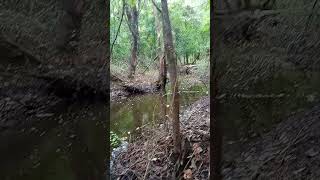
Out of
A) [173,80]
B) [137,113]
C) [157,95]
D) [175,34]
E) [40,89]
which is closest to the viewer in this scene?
[40,89]

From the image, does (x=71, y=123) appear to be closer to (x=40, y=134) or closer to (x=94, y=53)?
(x=40, y=134)

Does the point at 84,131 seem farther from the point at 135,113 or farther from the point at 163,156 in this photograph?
the point at 135,113

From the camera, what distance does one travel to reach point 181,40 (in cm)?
2248

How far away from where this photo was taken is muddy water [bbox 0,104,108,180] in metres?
1.11

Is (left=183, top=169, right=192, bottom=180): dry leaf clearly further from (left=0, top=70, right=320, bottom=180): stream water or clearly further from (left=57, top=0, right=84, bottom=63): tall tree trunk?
(left=57, top=0, right=84, bottom=63): tall tree trunk

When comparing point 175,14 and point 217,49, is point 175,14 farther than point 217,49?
Yes

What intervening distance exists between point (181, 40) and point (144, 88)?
849 centimetres

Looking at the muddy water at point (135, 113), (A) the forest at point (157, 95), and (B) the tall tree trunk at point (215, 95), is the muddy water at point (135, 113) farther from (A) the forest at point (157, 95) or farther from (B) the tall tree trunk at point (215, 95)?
(B) the tall tree trunk at point (215, 95)

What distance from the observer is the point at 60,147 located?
118 centimetres

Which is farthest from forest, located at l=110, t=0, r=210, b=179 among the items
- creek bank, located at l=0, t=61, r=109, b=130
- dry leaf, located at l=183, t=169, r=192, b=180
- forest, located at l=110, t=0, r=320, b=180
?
forest, located at l=110, t=0, r=320, b=180

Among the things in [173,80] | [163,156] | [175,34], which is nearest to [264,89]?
[163,156]

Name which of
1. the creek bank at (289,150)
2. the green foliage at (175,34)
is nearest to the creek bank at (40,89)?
the creek bank at (289,150)

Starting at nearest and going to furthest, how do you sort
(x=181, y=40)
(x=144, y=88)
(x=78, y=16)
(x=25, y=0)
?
(x=25, y=0) < (x=78, y=16) < (x=144, y=88) < (x=181, y=40)

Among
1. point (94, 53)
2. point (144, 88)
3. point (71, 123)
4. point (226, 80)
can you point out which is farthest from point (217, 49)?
point (144, 88)
